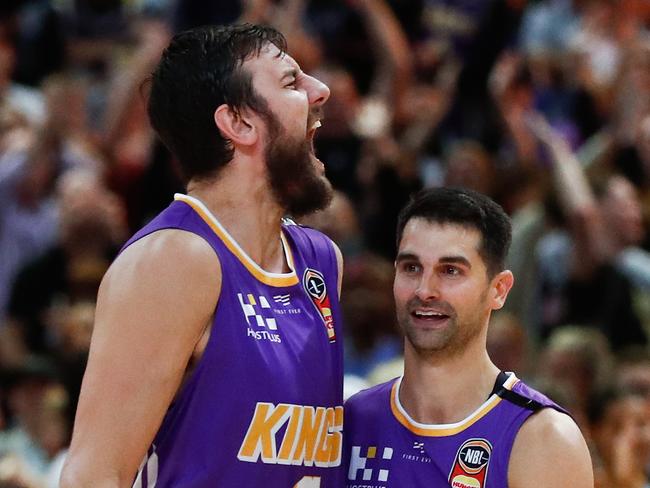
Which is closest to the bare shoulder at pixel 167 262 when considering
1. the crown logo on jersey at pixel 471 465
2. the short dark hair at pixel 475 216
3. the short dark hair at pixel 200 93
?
the short dark hair at pixel 200 93

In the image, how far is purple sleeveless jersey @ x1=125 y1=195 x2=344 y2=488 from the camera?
3.84 m

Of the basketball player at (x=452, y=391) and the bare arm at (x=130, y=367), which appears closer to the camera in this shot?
the bare arm at (x=130, y=367)

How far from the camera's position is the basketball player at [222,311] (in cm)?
373

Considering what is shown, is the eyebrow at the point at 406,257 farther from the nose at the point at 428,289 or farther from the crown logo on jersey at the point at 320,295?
the crown logo on jersey at the point at 320,295

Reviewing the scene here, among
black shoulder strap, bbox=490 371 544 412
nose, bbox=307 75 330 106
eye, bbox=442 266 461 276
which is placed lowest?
black shoulder strap, bbox=490 371 544 412

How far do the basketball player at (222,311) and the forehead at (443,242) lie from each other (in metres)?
0.32

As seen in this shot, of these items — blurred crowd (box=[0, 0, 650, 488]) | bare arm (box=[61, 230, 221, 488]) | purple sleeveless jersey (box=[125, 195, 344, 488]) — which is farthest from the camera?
blurred crowd (box=[0, 0, 650, 488])

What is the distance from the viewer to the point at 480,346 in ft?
14.0

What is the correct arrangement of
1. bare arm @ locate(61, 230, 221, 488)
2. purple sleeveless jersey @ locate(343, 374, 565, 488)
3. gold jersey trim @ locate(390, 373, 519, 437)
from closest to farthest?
bare arm @ locate(61, 230, 221, 488) < purple sleeveless jersey @ locate(343, 374, 565, 488) < gold jersey trim @ locate(390, 373, 519, 437)

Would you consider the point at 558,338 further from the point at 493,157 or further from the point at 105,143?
the point at 105,143

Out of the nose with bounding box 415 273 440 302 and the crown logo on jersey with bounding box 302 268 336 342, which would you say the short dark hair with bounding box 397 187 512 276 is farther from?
the crown logo on jersey with bounding box 302 268 336 342

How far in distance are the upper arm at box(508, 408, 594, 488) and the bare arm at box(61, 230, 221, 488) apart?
1.04 metres

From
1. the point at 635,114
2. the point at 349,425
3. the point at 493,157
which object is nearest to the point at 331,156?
the point at 493,157

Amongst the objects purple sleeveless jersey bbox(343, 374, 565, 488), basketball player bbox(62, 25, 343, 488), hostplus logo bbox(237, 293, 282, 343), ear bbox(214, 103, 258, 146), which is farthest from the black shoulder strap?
ear bbox(214, 103, 258, 146)
